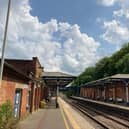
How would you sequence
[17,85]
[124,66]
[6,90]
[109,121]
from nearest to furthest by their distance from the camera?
1. [6,90]
2. [17,85]
3. [109,121]
4. [124,66]

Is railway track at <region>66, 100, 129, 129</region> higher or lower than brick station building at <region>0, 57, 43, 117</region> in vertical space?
lower

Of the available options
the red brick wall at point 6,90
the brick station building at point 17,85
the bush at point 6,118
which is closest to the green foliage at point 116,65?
the brick station building at point 17,85

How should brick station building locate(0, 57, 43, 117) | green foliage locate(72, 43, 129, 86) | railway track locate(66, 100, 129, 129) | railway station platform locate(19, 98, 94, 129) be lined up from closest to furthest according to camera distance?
brick station building locate(0, 57, 43, 117), railway station platform locate(19, 98, 94, 129), railway track locate(66, 100, 129, 129), green foliage locate(72, 43, 129, 86)

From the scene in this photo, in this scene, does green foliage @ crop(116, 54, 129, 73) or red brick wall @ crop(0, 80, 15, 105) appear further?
green foliage @ crop(116, 54, 129, 73)

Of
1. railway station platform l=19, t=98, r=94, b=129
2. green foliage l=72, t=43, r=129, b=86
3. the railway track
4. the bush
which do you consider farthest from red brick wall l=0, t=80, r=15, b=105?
green foliage l=72, t=43, r=129, b=86

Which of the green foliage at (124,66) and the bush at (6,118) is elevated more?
the green foliage at (124,66)

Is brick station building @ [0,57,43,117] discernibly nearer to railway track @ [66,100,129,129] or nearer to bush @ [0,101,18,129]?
bush @ [0,101,18,129]

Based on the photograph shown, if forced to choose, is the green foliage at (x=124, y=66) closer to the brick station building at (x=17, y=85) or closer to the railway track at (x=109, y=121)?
the railway track at (x=109, y=121)

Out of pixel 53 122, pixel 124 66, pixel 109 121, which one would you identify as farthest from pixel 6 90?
pixel 124 66

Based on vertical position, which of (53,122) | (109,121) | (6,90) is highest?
(6,90)

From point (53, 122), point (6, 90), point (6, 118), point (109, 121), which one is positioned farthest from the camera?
point (109, 121)

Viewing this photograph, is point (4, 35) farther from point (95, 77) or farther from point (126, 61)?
A: point (95, 77)

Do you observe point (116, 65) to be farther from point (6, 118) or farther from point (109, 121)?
point (6, 118)

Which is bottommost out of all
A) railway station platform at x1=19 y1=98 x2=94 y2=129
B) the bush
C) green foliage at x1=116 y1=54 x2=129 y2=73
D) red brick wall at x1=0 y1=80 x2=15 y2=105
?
railway station platform at x1=19 y1=98 x2=94 y2=129
